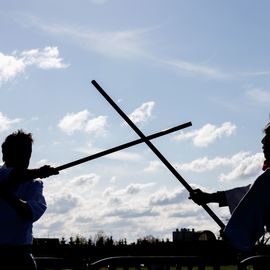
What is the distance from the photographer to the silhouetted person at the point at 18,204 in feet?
14.0

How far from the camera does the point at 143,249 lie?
119 feet

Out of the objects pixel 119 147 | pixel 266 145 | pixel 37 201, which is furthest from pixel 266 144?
pixel 119 147

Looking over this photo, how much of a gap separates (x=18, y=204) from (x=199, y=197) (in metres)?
2.10

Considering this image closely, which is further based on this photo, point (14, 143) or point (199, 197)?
point (199, 197)

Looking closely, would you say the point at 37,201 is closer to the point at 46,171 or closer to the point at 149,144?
the point at 46,171

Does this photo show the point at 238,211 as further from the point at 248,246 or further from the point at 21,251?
the point at 21,251

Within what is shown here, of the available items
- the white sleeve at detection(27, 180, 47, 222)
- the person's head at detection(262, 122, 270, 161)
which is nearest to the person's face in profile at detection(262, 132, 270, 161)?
the person's head at detection(262, 122, 270, 161)

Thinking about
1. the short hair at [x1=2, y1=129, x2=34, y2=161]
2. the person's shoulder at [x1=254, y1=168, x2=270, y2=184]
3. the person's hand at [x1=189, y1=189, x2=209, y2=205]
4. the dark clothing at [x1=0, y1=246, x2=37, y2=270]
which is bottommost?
the dark clothing at [x1=0, y1=246, x2=37, y2=270]

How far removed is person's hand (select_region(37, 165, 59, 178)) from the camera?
471 centimetres

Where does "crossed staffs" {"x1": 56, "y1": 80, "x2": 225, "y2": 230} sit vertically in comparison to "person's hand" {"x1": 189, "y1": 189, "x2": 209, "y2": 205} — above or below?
above

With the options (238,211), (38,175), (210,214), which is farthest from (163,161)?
(238,211)

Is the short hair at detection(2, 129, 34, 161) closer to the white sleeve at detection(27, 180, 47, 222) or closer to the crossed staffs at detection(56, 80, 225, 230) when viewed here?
the white sleeve at detection(27, 180, 47, 222)

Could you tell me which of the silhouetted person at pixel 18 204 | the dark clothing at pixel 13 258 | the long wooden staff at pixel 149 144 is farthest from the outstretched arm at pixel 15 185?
the long wooden staff at pixel 149 144

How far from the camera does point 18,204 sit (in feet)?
13.9
